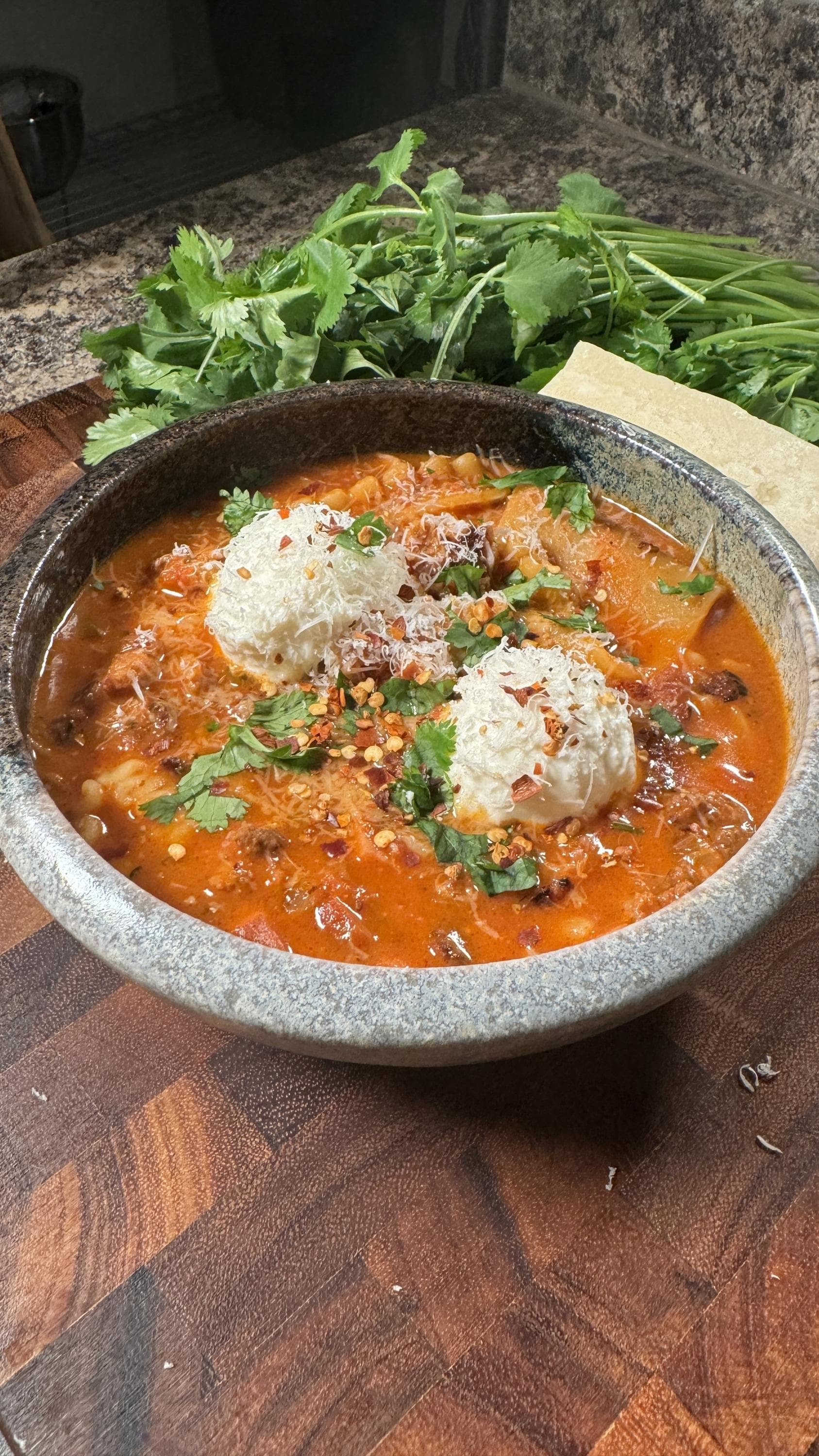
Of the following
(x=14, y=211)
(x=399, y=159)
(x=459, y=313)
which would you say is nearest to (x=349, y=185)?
(x=14, y=211)

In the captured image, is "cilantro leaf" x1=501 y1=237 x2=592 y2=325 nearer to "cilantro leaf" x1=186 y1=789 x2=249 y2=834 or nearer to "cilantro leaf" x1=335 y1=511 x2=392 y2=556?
"cilantro leaf" x1=335 y1=511 x2=392 y2=556

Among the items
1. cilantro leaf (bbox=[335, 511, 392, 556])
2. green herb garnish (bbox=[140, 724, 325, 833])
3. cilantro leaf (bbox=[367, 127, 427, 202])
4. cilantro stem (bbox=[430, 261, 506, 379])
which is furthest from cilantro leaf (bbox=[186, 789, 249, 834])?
cilantro leaf (bbox=[367, 127, 427, 202])

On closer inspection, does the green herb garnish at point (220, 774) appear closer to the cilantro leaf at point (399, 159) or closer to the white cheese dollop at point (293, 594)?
the white cheese dollop at point (293, 594)

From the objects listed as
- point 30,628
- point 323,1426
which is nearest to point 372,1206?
point 323,1426

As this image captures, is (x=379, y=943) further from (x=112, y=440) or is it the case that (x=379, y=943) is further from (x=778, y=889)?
(x=112, y=440)

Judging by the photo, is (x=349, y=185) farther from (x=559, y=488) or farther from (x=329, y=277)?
(x=559, y=488)

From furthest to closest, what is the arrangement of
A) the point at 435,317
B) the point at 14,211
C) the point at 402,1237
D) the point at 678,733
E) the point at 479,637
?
→ 1. the point at 14,211
2. the point at 435,317
3. the point at 479,637
4. the point at 678,733
5. the point at 402,1237
